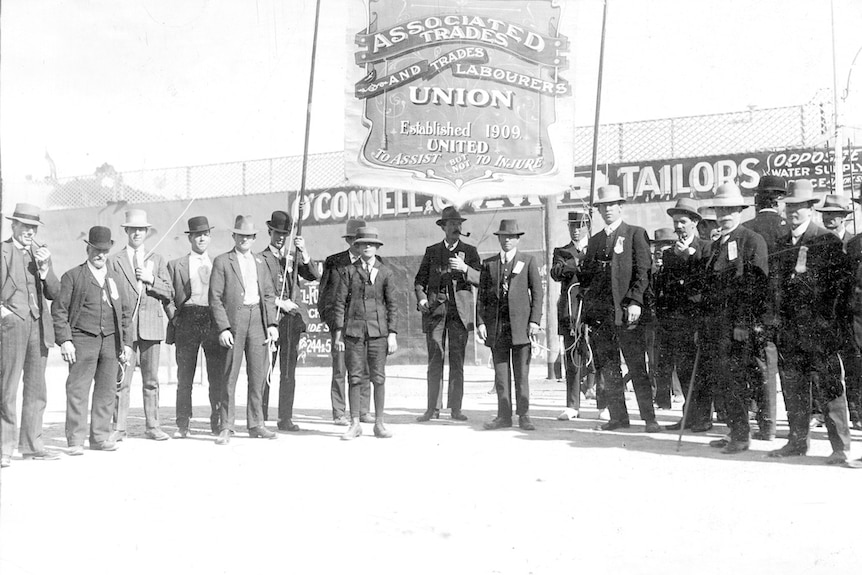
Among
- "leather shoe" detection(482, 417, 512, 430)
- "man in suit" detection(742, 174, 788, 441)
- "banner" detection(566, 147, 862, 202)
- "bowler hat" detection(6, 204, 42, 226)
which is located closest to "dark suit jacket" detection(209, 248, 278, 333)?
"bowler hat" detection(6, 204, 42, 226)

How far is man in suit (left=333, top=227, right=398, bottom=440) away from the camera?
7414 millimetres

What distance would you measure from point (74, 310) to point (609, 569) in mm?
5045

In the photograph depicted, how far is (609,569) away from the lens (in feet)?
11.6

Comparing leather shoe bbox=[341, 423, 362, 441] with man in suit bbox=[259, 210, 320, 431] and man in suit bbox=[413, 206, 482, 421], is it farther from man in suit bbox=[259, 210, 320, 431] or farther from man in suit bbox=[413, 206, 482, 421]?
man in suit bbox=[413, 206, 482, 421]

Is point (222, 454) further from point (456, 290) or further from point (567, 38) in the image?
point (567, 38)

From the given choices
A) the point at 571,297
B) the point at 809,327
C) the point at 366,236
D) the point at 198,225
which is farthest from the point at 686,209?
the point at 198,225

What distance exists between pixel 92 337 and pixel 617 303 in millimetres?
4601

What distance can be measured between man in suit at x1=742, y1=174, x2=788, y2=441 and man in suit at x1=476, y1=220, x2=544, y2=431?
6.43 feet

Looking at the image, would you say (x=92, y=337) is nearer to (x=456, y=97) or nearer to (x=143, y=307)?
(x=143, y=307)

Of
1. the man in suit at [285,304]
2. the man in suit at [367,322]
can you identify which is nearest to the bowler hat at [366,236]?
the man in suit at [367,322]

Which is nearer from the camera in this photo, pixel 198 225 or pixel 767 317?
pixel 767 317

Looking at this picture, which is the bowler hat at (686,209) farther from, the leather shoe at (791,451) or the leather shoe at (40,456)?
the leather shoe at (40,456)

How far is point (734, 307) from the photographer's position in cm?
636

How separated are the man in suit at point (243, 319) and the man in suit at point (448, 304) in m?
1.70
